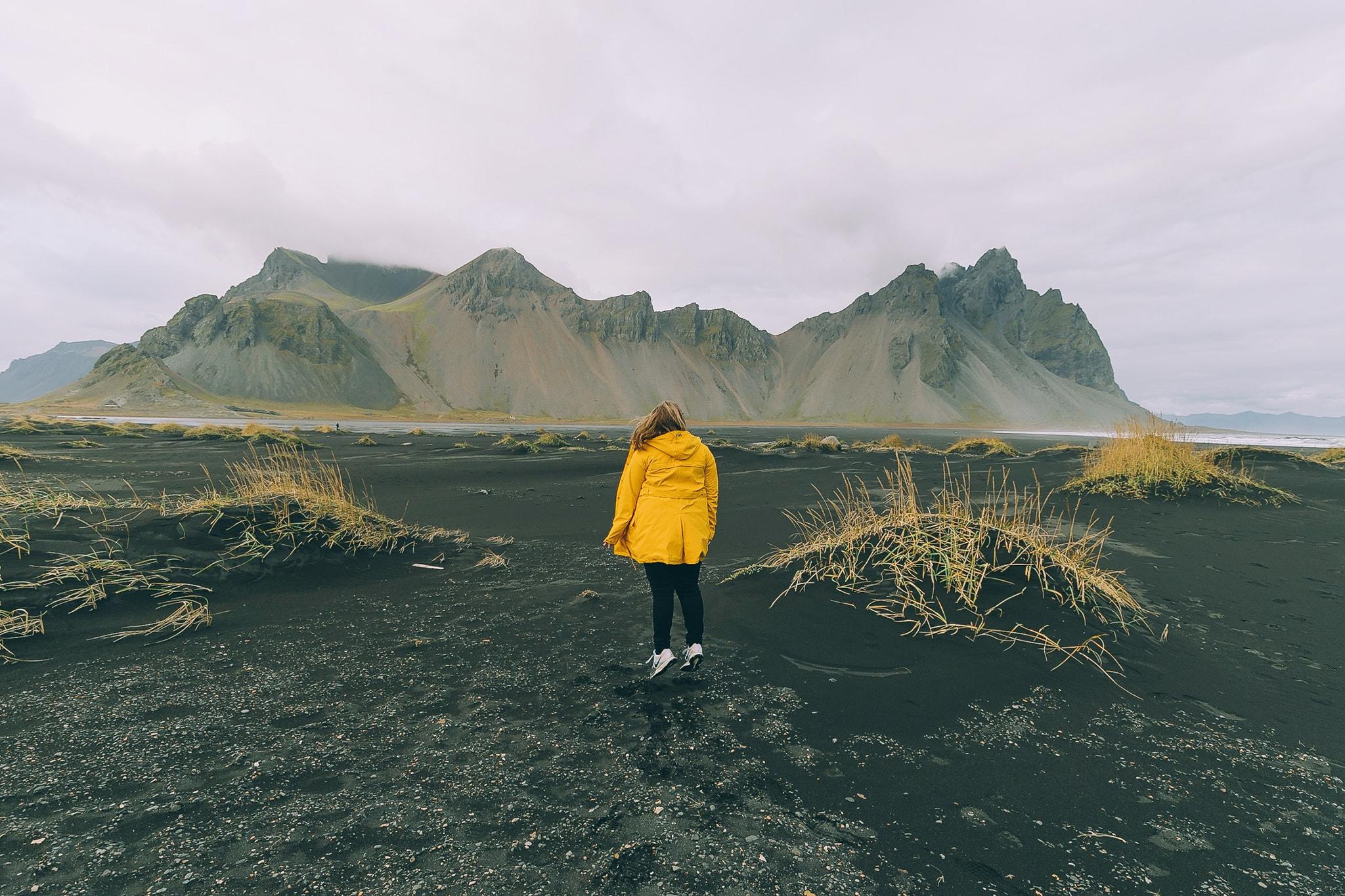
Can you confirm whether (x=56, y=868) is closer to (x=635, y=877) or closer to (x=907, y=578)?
(x=635, y=877)

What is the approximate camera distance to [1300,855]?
2.61 metres

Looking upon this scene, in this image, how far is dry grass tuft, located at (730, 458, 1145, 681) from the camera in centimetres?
543

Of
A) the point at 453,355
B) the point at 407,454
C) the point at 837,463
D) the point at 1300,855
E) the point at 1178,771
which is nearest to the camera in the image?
the point at 1300,855

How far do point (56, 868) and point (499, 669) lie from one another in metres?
2.67

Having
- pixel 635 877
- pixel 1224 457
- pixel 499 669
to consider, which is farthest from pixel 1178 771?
pixel 1224 457

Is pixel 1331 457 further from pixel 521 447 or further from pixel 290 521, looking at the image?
pixel 521 447

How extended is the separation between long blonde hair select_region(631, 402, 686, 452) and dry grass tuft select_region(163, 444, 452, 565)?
6.06 meters

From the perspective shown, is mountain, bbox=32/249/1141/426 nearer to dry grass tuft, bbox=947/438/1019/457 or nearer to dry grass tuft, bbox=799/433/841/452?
dry grass tuft, bbox=799/433/841/452

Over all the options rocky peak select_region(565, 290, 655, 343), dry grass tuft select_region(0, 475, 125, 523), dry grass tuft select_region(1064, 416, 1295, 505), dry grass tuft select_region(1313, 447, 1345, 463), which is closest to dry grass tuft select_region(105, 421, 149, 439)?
dry grass tuft select_region(0, 475, 125, 523)

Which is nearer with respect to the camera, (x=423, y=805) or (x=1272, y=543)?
(x=423, y=805)

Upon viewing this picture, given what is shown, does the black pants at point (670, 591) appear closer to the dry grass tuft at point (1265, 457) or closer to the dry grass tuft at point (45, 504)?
the dry grass tuft at point (45, 504)

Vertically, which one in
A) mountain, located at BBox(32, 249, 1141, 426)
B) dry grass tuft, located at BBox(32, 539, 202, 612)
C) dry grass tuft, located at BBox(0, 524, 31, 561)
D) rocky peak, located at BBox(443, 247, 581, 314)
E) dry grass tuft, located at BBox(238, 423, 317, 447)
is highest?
rocky peak, located at BBox(443, 247, 581, 314)

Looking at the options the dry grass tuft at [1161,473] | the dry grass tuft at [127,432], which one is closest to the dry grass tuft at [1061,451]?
the dry grass tuft at [1161,473]

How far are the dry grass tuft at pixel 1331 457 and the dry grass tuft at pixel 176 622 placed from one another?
31871 millimetres
